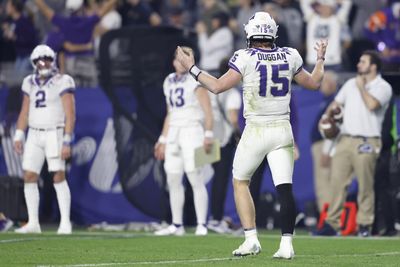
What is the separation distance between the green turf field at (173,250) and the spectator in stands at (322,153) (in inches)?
55.5

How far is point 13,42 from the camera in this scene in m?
21.2

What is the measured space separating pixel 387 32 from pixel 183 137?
5.12 m

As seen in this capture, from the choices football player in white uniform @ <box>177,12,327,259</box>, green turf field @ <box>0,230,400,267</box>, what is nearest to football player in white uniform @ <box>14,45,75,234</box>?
green turf field @ <box>0,230,400,267</box>

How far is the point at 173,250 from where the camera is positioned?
12336 mm

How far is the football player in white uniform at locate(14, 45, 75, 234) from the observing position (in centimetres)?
1536

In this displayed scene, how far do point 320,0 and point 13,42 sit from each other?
528 centimetres

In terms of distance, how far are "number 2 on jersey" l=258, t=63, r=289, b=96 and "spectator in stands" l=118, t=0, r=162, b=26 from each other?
10.1 metres

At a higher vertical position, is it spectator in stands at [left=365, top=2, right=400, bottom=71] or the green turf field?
spectator in stands at [left=365, top=2, right=400, bottom=71]

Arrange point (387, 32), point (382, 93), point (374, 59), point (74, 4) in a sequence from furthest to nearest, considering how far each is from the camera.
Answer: point (74, 4) → point (387, 32) → point (374, 59) → point (382, 93)

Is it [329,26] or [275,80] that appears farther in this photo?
[329,26]

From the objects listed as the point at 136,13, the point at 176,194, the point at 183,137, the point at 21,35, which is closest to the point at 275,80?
the point at 183,137

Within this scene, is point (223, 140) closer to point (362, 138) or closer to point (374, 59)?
point (362, 138)

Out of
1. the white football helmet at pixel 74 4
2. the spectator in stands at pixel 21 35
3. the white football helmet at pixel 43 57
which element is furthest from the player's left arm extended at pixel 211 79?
the spectator in stands at pixel 21 35

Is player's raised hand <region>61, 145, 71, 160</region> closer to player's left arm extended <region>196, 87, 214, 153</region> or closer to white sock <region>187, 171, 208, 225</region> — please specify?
white sock <region>187, 171, 208, 225</region>
